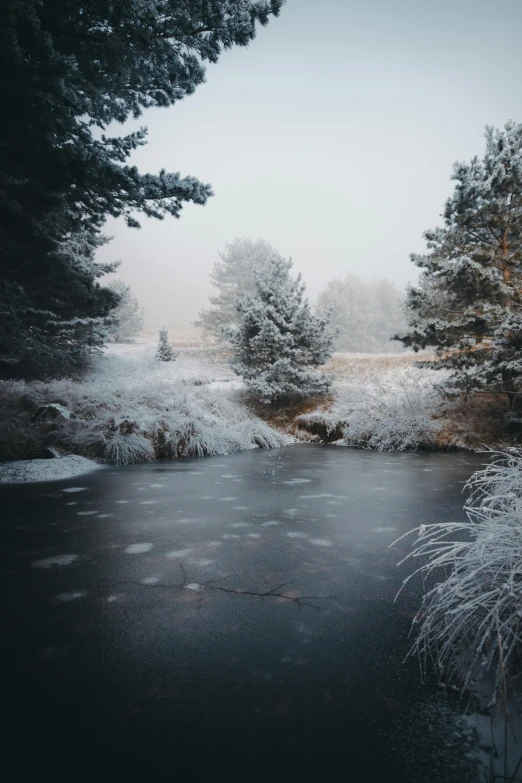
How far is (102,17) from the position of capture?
16.8 feet

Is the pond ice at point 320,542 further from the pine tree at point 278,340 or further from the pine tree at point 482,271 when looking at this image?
the pine tree at point 278,340

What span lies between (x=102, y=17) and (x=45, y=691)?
7507 millimetres

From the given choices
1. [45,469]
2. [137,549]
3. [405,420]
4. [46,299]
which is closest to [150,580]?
[137,549]

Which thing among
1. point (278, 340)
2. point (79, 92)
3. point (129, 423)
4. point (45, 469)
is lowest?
point (45, 469)

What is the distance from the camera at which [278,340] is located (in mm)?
12484

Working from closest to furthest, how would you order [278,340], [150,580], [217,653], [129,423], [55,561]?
[217,653] < [150,580] < [55,561] < [129,423] < [278,340]

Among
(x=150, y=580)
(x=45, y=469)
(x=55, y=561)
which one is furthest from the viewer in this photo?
(x=45, y=469)

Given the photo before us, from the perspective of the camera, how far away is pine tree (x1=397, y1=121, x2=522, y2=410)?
8.56m

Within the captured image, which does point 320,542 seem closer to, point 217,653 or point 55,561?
point 217,653

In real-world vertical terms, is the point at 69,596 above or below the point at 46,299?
below

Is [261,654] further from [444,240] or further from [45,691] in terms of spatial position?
[444,240]

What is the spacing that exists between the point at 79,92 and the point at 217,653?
864 centimetres

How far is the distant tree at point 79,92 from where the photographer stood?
4836 mm

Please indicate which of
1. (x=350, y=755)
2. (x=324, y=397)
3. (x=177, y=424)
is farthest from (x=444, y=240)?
(x=350, y=755)
